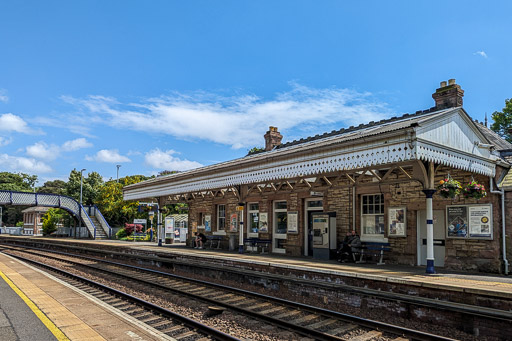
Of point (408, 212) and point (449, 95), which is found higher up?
point (449, 95)

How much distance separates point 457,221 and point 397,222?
1.75 metres

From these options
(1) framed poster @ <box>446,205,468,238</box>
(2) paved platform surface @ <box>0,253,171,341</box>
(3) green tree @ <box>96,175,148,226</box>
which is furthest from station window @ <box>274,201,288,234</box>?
(3) green tree @ <box>96,175,148,226</box>

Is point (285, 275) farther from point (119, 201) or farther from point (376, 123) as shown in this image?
point (119, 201)

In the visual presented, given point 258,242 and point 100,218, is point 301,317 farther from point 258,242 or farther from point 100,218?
point 100,218

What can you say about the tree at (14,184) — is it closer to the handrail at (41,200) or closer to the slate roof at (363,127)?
the handrail at (41,200)

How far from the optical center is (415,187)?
12.5m

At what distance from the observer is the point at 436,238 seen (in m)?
12.3

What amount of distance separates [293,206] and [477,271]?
7.31 meters

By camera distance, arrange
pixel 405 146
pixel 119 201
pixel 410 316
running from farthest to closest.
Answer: pixel 119 201 → pixel 405 146 → pixel 410 316

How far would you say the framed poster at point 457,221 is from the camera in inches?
451

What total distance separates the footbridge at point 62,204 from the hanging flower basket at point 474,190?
108 feet

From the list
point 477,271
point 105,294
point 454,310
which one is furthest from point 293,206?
point 454,310

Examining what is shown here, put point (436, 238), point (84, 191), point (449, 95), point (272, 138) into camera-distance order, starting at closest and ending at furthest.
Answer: point (436, 238)
point (449, 95)
point (272, 138)
point (84, 191)

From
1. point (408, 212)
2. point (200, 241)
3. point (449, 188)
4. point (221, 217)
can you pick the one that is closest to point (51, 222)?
point (200, 241)
